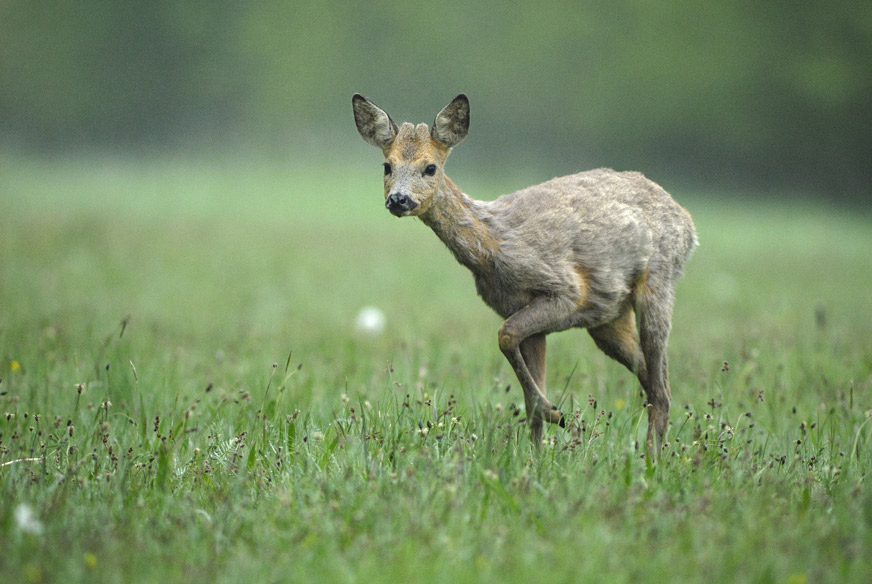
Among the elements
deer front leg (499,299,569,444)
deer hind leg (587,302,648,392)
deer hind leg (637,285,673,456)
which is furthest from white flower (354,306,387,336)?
deer front leg (499,299,569,444)

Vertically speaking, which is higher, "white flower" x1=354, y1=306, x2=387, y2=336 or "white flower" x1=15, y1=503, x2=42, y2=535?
"white flower" x1=354, y1=306, x2=387, y2=336

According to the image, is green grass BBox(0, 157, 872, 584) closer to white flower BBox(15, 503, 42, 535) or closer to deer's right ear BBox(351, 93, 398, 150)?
white flower BBox(15, 503, 42, 535)

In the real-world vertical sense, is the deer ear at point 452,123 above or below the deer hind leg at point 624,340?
above

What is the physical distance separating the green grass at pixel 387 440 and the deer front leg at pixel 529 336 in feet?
0.40

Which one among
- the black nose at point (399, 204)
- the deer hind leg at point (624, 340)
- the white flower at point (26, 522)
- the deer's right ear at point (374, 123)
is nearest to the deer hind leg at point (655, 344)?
the deer hind leg at point (624, 340)

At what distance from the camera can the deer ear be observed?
15.2ft

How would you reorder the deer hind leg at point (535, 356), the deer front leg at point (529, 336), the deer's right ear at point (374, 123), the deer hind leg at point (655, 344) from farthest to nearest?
1. the deer hind leg at point (655, 344)
2. the deer hind leg at point (535, 356)
3. the deer's right ear at point (374, 123)
4. the deer front leg at point (529, 336)

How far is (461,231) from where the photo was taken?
4637 mm

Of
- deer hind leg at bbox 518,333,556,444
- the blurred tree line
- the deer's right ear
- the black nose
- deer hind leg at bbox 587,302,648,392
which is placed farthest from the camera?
the blurred tree line

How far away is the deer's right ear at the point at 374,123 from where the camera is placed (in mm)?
4711

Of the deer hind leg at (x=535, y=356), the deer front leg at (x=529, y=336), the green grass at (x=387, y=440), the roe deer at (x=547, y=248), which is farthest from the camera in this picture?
the deer hind leg at (x=535, y=356)

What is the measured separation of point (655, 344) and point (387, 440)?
1.82 meters

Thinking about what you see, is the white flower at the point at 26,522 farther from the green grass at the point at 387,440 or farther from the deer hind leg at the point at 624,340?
the deer hind leg at the point at 624,340

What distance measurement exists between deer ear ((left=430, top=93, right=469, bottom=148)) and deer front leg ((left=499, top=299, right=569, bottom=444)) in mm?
949
